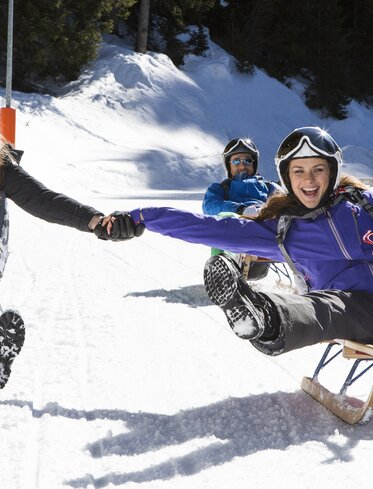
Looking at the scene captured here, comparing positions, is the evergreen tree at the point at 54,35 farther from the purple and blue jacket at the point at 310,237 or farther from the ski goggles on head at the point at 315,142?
the ski goggles on head at the point at 315,142

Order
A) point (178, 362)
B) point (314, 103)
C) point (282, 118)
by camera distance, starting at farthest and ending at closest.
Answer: point (314, 103) < point (282, 118) < point (178, 362)

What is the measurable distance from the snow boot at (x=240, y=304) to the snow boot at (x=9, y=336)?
864 millimetres

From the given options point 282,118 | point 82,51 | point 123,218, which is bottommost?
point 282,118

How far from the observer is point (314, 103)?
93.8 feet

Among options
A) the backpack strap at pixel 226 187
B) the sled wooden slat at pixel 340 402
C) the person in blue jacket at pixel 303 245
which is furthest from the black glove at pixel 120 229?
the backpack strap at pixel 226 187

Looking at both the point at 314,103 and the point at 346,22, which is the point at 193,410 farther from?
the point at 346,22

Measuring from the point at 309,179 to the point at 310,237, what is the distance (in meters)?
0.31

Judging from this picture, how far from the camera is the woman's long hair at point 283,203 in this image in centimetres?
326

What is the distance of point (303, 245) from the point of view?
320 centimetres

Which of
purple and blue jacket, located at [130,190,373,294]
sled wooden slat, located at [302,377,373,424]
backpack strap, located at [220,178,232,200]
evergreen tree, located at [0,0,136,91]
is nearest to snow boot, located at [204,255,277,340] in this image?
sled wooden slat, located at [302,377,373,424]

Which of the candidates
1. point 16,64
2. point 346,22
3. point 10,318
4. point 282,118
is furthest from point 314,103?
point 10,318

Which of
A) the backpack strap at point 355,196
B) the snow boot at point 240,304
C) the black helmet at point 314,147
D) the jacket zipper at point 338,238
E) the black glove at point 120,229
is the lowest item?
the black glove at point 120,229

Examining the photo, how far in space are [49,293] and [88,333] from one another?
1058mm

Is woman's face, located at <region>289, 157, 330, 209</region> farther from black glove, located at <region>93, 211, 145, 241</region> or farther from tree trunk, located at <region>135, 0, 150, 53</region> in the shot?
tree trunk, located at <region>135, 0, 150, 53</region>
